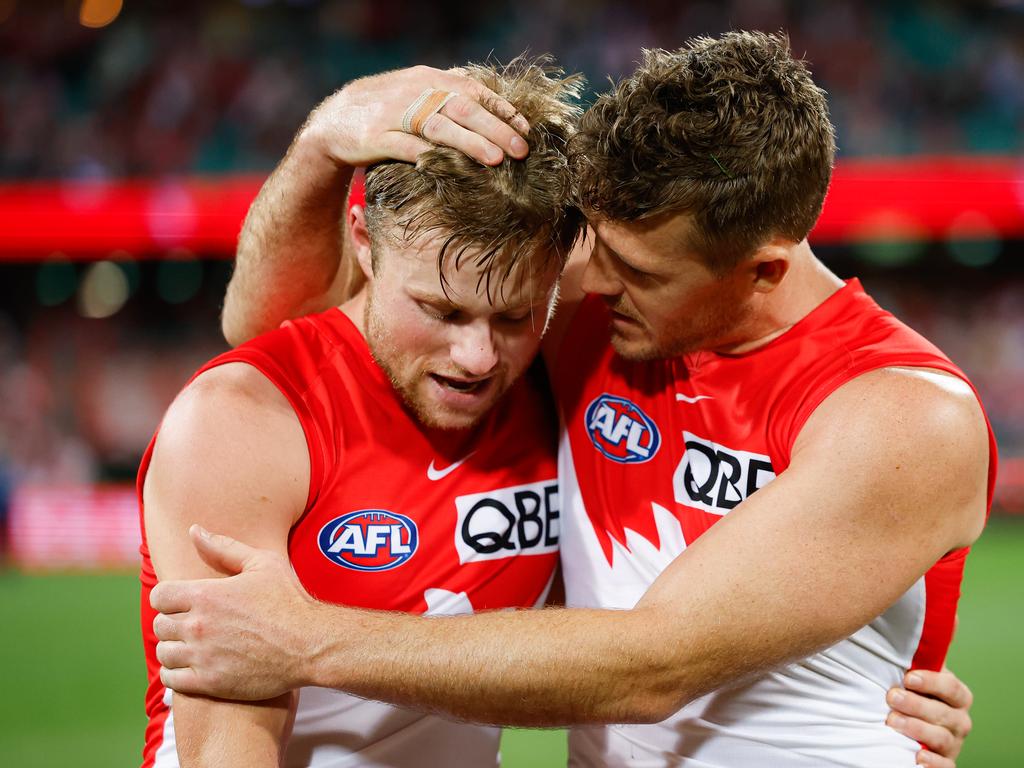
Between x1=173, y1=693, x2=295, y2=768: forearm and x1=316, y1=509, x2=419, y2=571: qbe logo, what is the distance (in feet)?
1.28

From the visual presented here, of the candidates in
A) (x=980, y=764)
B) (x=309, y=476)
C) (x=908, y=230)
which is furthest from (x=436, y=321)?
(x=908, y=230)

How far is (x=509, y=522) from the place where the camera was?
2631 millimetres

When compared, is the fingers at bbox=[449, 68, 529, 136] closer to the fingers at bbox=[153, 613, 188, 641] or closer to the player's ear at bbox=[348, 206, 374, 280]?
the player's ear at bbox=[348, 206, 374, 280]

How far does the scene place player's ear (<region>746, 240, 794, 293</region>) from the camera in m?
2.55

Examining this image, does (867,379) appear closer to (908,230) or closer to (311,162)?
(311,162)

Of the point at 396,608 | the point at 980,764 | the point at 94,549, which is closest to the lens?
the point at 396,608

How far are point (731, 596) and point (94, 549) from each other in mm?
10085

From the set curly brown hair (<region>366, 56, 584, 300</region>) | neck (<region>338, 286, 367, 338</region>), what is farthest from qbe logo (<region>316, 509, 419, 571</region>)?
curly brown hair (<region>366, 56, 584, 300</region>)

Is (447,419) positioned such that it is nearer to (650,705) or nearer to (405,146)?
(405,146)

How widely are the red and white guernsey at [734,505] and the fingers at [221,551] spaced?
2.92 feet

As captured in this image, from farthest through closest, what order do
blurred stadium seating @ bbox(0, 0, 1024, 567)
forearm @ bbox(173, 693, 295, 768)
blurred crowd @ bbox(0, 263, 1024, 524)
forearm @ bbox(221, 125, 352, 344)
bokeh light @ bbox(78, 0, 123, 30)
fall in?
bokeh light @ bbox(78, 0, 123, 30) → blurred crowd @ bbox(0, 263, 1024, 524) → blurred stadium seating @ bbox(0, 0, 1024, 567) → forearm @ bbox(221, 125, 352, 344) → forearm @ bbox(173, 693, 295, 768)

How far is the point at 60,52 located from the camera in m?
15.6

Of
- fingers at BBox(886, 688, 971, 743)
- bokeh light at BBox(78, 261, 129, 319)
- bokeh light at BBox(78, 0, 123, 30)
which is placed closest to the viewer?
fingers at BBox(886, 688, 971, 743)

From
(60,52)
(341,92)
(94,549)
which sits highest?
(60,52)
